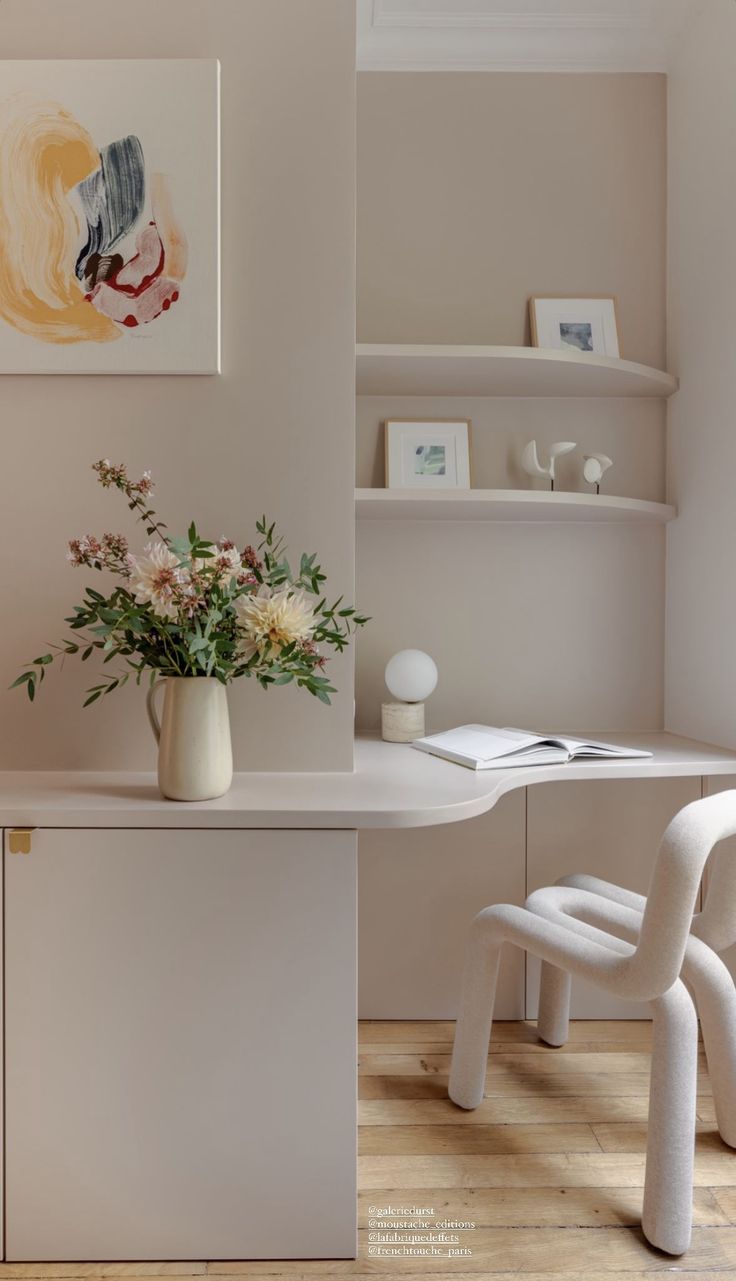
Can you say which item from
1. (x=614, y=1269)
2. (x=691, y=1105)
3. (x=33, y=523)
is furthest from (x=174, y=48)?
(x=614, y=1269)

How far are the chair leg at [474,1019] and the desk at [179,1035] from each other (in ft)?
1.34

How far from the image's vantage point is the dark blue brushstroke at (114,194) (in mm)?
1536

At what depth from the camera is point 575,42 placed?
218cm

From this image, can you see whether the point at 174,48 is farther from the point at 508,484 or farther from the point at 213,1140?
the point at 213,1140

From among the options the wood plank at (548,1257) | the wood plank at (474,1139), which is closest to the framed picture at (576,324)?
the wood plank at (474,1139)

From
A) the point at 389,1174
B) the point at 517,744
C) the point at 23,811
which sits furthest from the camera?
the point at 517,744

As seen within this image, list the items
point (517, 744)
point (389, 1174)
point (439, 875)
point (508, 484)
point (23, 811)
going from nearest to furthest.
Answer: point (23, 811) < point (389, 1174) < point (517, 744) < point (439, 875) < point (508, 484)

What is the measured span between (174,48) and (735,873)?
1.85m

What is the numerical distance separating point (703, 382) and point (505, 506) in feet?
1.95

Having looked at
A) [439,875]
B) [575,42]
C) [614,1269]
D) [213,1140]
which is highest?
[575,42]

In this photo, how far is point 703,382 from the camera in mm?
2066

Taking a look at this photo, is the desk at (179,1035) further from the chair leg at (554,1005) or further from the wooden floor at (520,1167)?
the chair leg at (554,1005)

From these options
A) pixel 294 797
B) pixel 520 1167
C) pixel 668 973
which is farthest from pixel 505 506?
pixel 520 1167

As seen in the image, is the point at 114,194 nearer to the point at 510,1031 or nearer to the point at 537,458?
the point at 537,458
